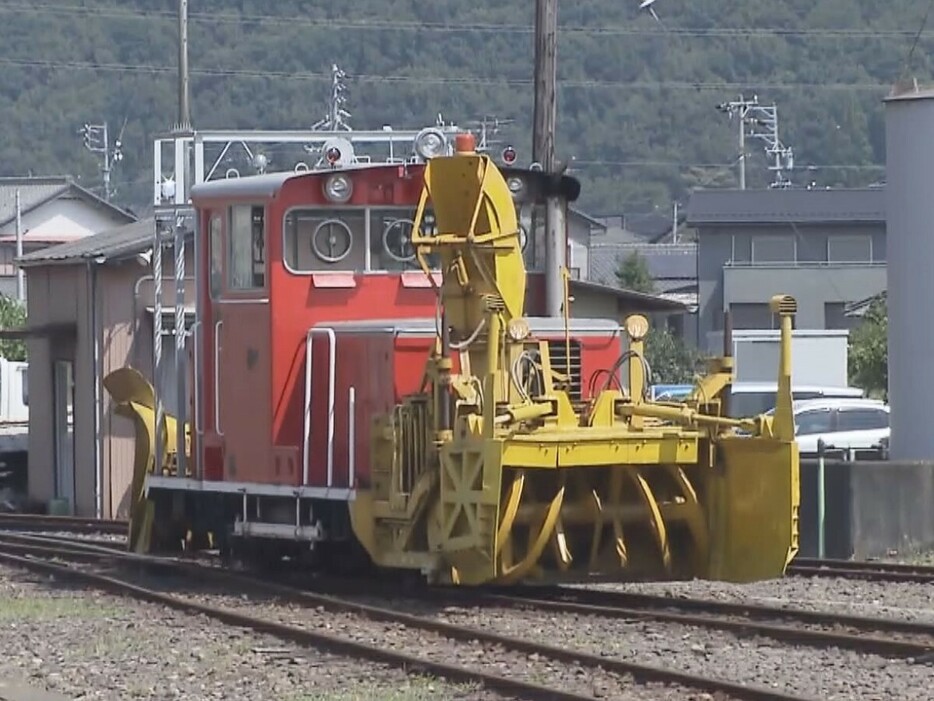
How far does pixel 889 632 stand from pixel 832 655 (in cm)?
100

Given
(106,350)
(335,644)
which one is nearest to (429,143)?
(335,644)

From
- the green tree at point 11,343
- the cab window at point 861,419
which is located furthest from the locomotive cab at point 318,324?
the green tree at point 11,343

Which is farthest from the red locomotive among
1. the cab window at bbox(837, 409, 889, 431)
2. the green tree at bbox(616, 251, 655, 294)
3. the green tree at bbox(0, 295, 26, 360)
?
the green tree at bbox(616, 251, 655, 294)

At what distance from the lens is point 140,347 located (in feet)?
89.1

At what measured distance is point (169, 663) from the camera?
39.8 feet

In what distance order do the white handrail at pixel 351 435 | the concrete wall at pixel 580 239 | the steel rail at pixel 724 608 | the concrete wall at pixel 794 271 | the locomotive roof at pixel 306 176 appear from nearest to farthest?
the steel rail at pixel 724 608, the white handrail at pixel 351 435, the locomotive roof at pixel 306 176, the concrete wall at pixel 794 271, the concrete wall at pixel 580 239

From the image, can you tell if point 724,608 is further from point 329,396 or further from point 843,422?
point 843,422

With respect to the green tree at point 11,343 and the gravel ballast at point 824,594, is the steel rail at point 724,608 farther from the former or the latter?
the green tree at point 11,343

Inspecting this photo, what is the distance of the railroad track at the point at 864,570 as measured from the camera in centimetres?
1633

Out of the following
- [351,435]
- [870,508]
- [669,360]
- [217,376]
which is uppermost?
[669,360]

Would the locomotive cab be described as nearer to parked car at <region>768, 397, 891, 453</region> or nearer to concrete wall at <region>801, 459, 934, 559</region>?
concrete wall at <region>801, 459, 934, 559</region>


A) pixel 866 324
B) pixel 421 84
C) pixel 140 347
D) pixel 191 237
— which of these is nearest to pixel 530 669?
pixel 191 237

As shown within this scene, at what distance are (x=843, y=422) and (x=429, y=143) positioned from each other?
43.7 ft

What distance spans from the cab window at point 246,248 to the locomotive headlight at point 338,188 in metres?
0.51
